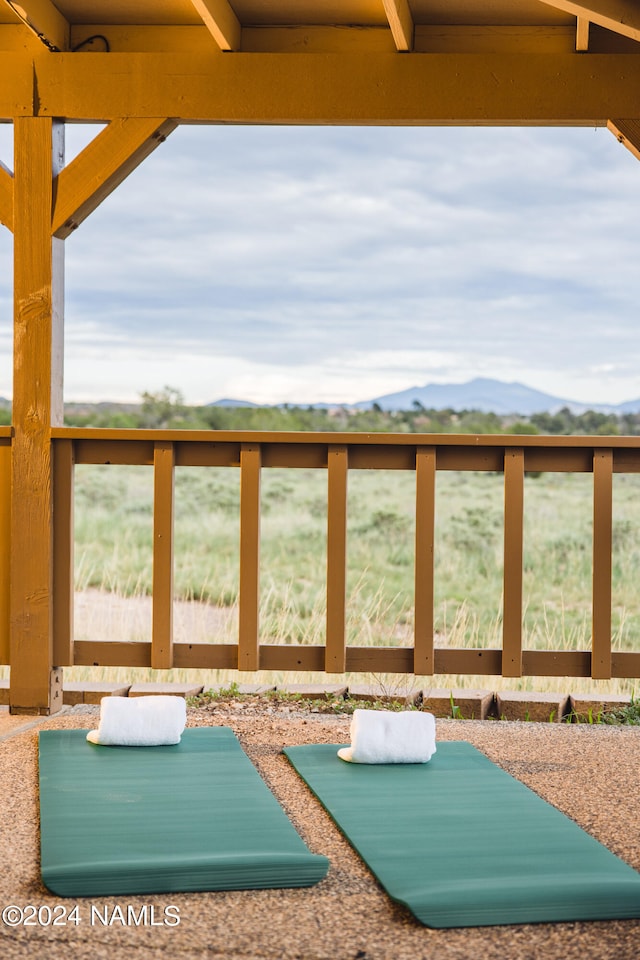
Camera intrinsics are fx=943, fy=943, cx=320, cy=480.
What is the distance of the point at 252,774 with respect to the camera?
7.54 ft

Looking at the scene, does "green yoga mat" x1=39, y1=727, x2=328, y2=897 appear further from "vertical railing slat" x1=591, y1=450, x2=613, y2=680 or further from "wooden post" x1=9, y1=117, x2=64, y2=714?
"vertical railing slat" x1=591, y1=450, x2=613, y2=680

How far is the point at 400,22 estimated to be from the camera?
2803 mm

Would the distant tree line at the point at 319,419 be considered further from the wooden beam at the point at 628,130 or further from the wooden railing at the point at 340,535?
the wooden beam at the point at 628,130

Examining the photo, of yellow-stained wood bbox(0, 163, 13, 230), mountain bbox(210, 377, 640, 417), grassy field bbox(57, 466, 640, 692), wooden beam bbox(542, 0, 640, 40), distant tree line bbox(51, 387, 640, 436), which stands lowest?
grassy field bbox(57, 466, 640, 692)

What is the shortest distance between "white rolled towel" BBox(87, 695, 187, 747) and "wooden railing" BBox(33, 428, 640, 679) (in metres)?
0.57

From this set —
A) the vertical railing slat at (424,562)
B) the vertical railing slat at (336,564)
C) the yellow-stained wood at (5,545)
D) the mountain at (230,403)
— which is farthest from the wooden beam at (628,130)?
the mountain at (230,403)

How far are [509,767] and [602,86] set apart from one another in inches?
82.6

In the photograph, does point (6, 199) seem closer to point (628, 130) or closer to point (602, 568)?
point (628, 130)

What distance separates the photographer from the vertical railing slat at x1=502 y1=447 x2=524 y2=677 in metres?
3.04

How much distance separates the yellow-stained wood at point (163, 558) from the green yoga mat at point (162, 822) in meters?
0.50

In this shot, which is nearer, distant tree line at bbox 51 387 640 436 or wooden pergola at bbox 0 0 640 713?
wooden pergola at bbox 0 0 640 713

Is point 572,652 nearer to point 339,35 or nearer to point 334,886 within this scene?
point 334,886

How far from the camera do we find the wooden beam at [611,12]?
2.45 meters

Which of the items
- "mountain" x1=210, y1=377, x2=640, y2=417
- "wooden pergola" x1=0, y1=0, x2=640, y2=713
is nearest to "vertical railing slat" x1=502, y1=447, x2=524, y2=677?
"wooden pergola" x1=0, y1=0, x2=640, y2=713
